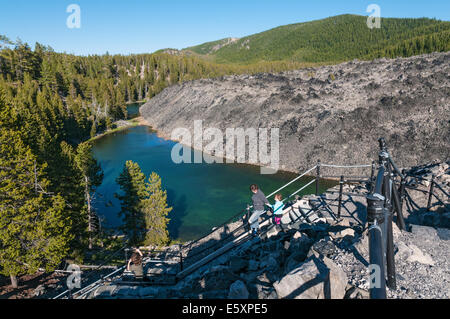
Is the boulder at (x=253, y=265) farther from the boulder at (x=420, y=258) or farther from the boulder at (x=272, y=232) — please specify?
the boulder at (x=420, y=258)

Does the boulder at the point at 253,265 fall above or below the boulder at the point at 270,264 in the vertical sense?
below

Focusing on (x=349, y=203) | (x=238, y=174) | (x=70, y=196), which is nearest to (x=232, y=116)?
(x=238, y=174)

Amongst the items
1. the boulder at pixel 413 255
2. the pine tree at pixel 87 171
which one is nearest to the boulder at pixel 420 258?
the boulder at pixel 413 255

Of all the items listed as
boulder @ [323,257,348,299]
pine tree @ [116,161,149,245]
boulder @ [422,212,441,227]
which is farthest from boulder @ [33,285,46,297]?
boulder @ [422,212,441,227]

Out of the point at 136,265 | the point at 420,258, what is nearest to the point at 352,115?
the point at 420,258

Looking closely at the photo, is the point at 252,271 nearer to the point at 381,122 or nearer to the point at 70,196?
the point at 70,196

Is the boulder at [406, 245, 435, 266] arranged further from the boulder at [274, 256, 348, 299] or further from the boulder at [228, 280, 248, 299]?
the boulder at [228, 280, 248, 299]
